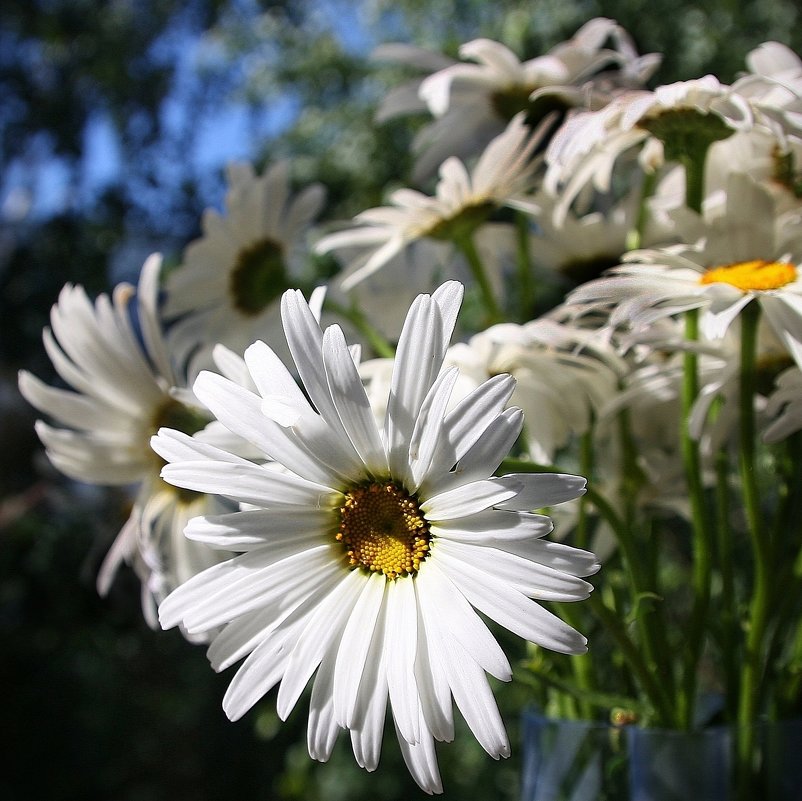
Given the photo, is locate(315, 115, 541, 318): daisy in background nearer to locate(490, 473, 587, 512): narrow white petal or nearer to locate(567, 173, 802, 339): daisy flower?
locate(567, 173, 802, 339): daisy flower

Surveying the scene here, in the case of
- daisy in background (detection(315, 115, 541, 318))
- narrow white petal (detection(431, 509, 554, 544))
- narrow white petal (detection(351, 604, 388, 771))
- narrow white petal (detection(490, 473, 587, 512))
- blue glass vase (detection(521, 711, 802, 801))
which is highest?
daisy in background (detection(315, 115, 541, 318))

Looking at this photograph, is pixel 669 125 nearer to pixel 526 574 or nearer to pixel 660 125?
pixel 660 125

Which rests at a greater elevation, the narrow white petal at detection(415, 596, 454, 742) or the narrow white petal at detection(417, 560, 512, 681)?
the narrow white petal at detection(417, 560, 512, 681)

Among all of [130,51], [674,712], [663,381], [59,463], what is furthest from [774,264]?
[130,51]

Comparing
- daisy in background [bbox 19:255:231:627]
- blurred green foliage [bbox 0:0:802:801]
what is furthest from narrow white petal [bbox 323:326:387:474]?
blurred green foliage [bbox 0:0:802:801]

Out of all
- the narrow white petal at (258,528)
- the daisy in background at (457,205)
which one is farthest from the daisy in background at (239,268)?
the narrow white petal at (258,528)

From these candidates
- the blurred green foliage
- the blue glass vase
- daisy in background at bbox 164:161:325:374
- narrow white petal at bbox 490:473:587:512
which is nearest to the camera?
narrow white petal at bbox 490:473:587:512

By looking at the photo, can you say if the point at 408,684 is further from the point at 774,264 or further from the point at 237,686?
the point at 774,264
